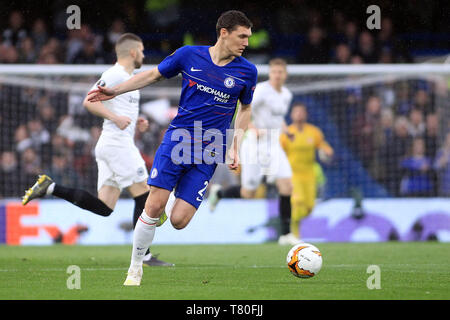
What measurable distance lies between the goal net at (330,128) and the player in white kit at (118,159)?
16.4ft

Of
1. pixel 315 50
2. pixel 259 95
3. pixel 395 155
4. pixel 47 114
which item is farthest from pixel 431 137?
pixel 47 114

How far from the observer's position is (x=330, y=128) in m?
16.2

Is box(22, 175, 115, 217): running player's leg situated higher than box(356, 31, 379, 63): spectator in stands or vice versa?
box(356, 31, 379, 63): spectator in stands

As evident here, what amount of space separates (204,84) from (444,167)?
30.4ft

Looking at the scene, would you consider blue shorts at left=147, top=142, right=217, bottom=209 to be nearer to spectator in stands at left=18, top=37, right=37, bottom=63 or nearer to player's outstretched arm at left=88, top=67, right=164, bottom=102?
player's outstretched arm at left=88, top=67, right=164, bottom=102

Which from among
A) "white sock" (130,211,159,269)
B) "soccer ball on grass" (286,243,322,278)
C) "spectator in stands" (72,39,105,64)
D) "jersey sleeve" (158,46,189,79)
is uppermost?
"spectator in stands" (72,39,105,64)

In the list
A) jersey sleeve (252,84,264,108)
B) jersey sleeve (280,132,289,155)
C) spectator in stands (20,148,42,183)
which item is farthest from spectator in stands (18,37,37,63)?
jersey sleeve (252,84,264,108)

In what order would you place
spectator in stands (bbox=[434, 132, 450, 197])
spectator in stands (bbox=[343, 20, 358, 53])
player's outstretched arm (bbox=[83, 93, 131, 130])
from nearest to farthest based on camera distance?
player's outstretched arm (bbox=[83, 93, 131, 130]), spectator in stands (bbox=[434, 132, 450, 197]), spectator in stands (bbox=[343, 20, 358, 53])

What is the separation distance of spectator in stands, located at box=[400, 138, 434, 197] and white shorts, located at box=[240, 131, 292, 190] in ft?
12.1

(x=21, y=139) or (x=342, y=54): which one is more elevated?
(x=342, y=54)

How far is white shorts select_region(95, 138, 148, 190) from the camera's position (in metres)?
8.82

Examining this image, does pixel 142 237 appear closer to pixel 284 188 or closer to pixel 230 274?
pixel 230 274

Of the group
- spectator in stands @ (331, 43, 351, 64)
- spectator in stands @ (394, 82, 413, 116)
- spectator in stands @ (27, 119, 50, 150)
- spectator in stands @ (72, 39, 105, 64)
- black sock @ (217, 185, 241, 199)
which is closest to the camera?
black sock @ (217, 185, 241, 199)
